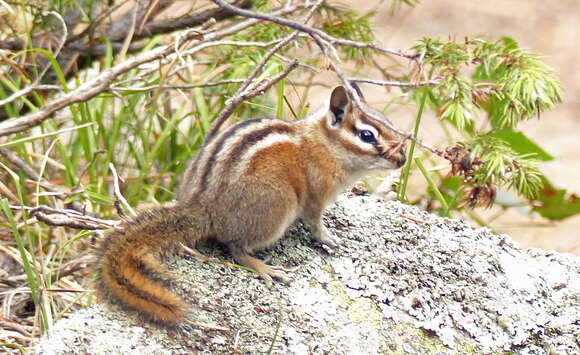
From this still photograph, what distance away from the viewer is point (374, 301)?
2.69 metres

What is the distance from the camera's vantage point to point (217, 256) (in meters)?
2.79

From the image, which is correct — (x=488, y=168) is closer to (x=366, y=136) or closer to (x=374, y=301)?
(x=366, y=136)

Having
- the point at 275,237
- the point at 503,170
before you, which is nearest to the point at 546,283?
the point at 503,170

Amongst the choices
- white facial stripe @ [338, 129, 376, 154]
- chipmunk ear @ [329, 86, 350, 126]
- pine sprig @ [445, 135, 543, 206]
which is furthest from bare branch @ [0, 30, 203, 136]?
pine sprig @ [445, 135, 543, 206]

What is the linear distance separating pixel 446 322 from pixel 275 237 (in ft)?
2.39

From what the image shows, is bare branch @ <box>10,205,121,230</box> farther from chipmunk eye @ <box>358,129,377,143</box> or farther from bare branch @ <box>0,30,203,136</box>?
chipmunk eye @ <box>358,129,377,143</box>

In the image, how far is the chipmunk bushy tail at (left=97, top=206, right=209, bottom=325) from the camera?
2.38 metres

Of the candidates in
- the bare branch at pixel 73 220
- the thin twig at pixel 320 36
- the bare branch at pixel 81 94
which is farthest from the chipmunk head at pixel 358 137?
the bare branch at pixel 73 220

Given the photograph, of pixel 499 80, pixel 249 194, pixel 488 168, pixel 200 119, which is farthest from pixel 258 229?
pixel 200 119

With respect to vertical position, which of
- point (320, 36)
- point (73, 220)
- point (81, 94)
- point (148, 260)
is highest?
point (320, 36)

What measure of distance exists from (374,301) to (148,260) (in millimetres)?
856

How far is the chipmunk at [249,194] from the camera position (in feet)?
8.13

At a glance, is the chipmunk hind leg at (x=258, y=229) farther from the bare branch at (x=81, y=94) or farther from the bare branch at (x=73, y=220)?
the bare branch at (x=81, y=94)

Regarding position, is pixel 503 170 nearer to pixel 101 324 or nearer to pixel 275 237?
pixel 275 237
